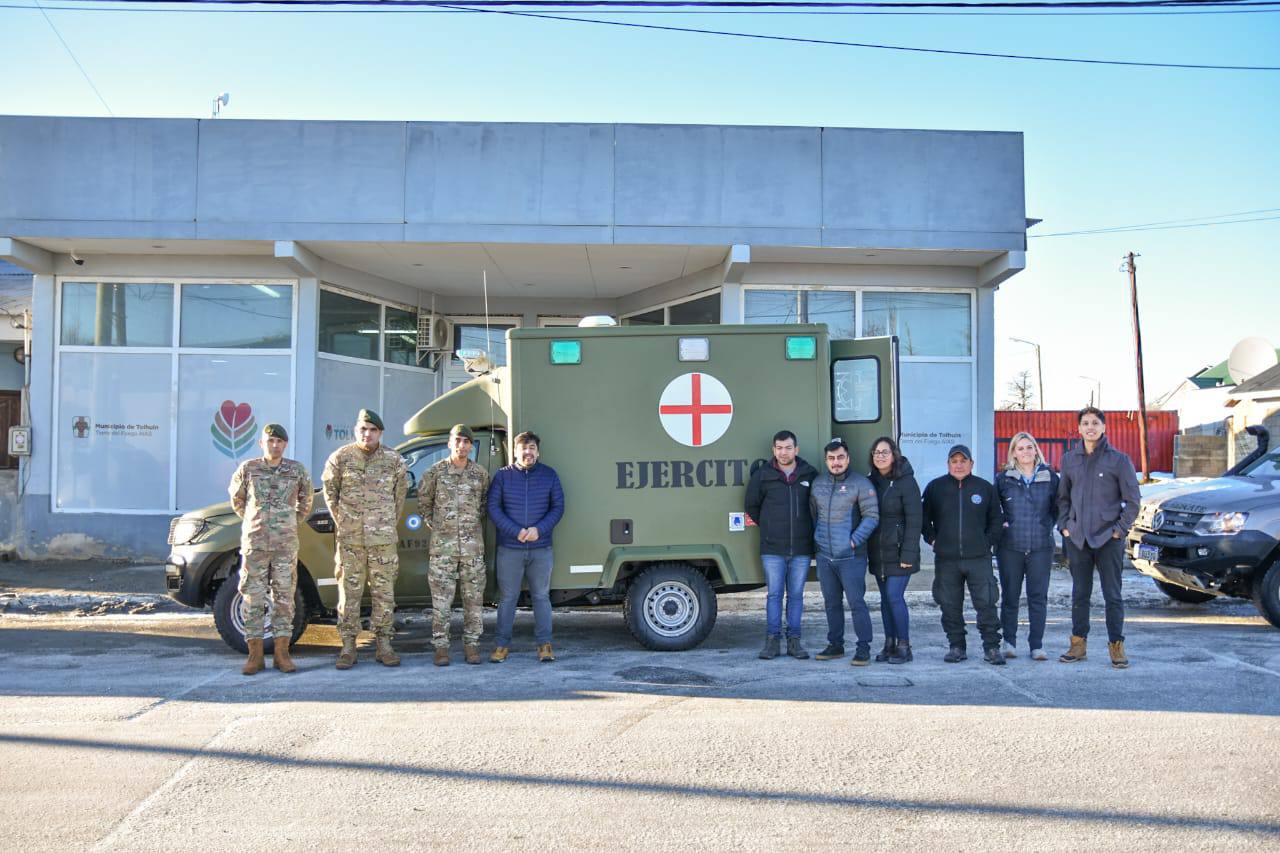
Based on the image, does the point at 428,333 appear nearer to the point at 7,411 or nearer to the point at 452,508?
the point at 452,508

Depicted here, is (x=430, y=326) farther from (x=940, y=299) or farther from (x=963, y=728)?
(x=963, y=728)

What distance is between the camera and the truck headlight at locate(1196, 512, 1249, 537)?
29.0 feet

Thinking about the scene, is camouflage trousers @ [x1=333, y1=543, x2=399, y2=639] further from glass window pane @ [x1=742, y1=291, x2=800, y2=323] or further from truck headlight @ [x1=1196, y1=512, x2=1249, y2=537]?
glass window pane @ [x1=742, y1=291, x2=800, y2=323]

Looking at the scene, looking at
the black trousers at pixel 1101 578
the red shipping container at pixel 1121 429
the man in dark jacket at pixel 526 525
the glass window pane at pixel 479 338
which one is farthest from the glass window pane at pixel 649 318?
the red shipping container at pixel 1121 429

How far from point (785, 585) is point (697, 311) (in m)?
7.58

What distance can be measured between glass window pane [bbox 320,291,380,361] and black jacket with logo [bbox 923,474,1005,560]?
31.1 ft

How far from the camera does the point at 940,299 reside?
45.5 ft

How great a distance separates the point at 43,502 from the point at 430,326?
607cm

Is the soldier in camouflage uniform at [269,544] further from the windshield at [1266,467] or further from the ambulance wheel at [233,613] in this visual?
the windshield at [1266,467]

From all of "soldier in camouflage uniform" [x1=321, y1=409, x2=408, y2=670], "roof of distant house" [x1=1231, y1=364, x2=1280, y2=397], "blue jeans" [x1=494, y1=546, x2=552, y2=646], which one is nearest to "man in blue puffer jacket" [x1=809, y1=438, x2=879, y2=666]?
"blue jeans" [x1=494, y1=546, x2=552, y2=646]

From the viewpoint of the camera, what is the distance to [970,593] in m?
7.34

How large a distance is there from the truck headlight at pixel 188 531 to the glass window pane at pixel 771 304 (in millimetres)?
8406

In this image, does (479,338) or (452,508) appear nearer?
(452,508)

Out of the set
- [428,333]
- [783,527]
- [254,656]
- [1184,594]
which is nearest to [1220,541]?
[1184,594]
